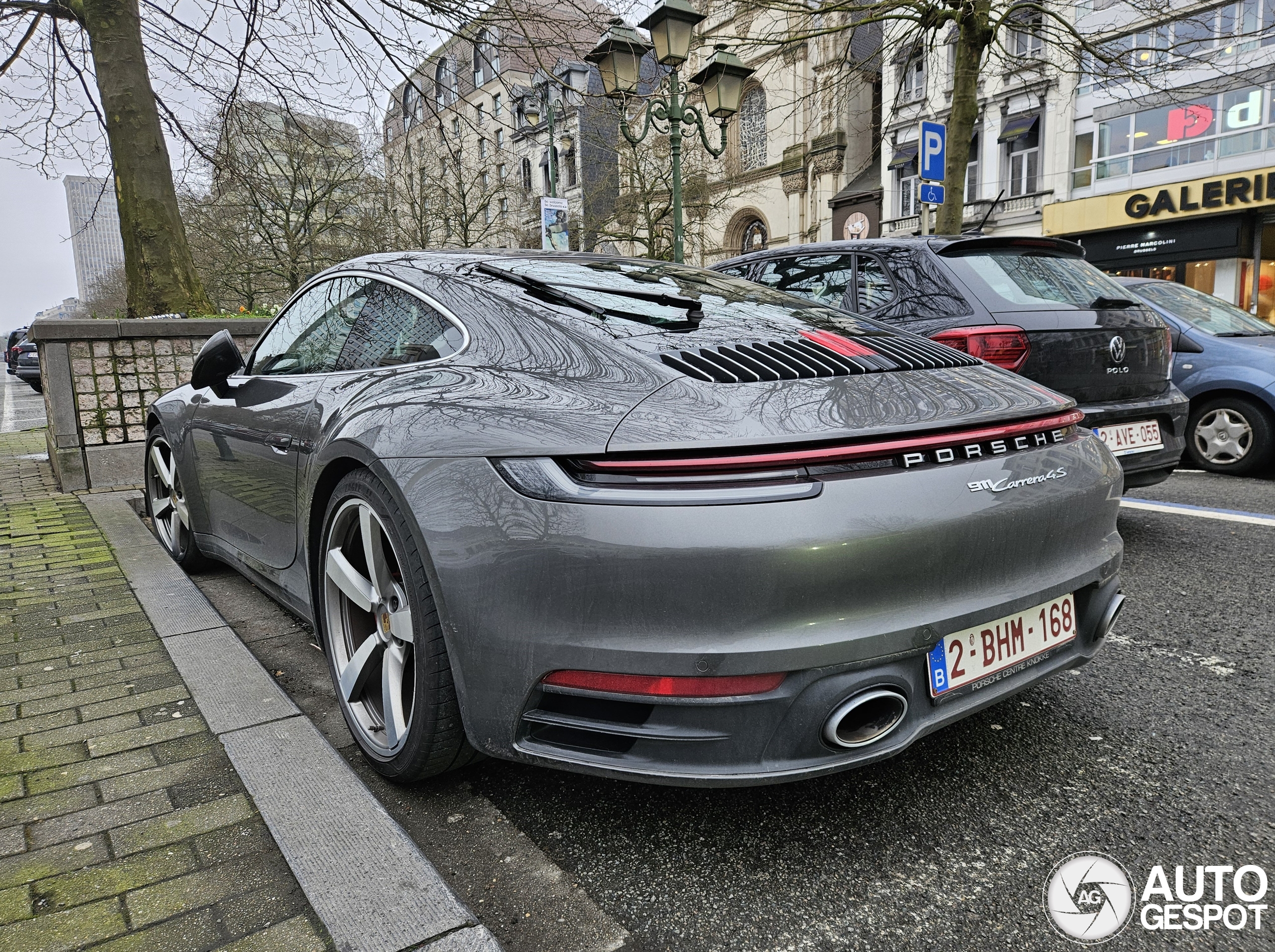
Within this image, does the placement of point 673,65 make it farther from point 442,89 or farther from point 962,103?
point 962,103

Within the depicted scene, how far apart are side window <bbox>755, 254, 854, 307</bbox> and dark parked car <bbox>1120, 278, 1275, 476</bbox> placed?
2.82 metres

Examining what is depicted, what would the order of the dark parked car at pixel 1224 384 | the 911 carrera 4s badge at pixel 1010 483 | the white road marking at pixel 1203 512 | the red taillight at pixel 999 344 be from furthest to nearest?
the dark parked car at pixel 1224 384 → the white road marking at pixel 1203 512 → the red taillight at pixel 999 344 → the 911 carrera 4s badge at pixel 1010 483

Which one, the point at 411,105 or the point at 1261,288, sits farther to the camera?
the point at 1261,288

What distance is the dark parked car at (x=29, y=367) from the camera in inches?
1057

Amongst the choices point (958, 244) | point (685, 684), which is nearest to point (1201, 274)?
point (958, 244)

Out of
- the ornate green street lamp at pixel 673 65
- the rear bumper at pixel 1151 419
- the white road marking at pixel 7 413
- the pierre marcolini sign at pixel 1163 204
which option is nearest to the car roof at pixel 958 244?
the rear bumper at pixel 1151 419

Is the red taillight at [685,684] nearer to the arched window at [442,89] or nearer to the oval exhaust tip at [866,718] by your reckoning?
the oval exhaust tip at [866,718]

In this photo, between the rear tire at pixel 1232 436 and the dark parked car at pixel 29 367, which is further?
the dark parked car at pixel 29 367

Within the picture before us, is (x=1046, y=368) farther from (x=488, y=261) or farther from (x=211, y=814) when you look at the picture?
(x=211, y=814)

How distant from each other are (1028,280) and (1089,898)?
Result: 320cm

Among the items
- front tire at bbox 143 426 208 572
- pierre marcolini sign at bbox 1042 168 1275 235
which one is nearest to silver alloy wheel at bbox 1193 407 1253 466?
front tire at bbox 143 426 208 572

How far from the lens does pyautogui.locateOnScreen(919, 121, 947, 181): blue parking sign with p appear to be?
10.3 meters

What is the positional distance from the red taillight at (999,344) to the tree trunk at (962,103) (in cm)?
777

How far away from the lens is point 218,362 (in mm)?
3279
